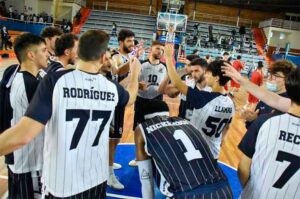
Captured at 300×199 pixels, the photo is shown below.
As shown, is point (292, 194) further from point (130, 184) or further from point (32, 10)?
point (32, 10)

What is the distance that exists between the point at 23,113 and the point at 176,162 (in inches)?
56.4

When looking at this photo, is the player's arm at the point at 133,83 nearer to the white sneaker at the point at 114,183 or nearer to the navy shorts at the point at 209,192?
the navy shorts at the point at 209,192

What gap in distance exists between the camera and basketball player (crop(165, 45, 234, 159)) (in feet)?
10.5

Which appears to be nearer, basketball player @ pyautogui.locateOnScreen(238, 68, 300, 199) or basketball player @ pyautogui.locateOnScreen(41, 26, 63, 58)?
basketball player @ pyautogui.locateOnScreen(238, 68, 300, 199)

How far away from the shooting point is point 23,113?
2621 mm

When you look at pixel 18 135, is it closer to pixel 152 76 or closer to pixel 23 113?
pixel 23 113

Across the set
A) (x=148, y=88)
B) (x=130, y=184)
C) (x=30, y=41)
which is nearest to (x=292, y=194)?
(x=30, y=41)

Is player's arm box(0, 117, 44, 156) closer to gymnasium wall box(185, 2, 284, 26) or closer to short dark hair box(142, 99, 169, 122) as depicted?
short dark hair box(142, 99, 169, 122)

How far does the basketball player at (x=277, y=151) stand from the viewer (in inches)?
78.0

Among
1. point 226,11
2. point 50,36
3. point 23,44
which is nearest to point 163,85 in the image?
point 50,36

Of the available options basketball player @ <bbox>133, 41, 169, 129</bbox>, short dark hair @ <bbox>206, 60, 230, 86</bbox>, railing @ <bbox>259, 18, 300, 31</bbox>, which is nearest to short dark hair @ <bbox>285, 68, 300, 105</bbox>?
short dark hair @ <bbox>206, 60, 230, 86</bbox>

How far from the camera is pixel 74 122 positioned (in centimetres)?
211

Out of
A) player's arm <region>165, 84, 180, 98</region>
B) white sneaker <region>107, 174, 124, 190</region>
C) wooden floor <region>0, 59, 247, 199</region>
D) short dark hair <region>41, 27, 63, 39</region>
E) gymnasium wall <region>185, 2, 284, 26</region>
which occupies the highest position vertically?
gymnasium wall <region>185, 2, 284, 26</region>

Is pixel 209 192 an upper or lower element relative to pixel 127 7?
lower
